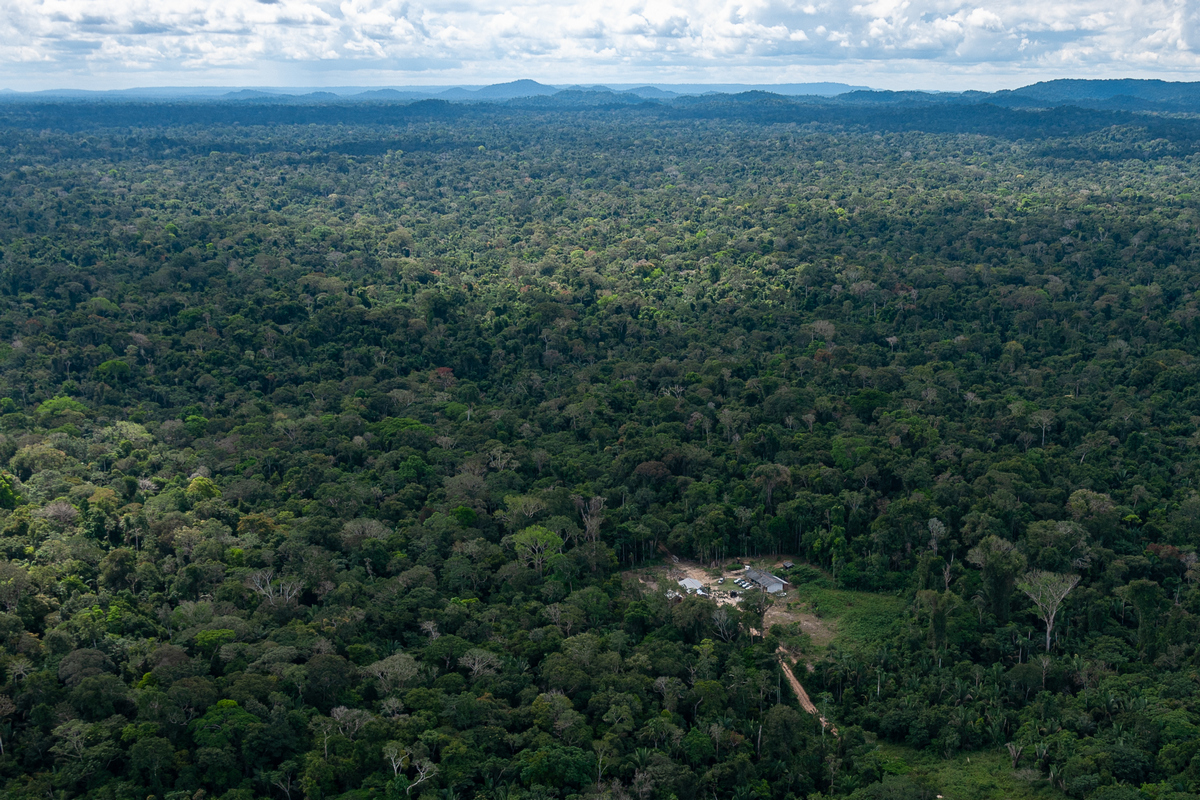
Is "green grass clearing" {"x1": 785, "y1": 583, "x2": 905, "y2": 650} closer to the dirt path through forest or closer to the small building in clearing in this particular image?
the small building in clearing

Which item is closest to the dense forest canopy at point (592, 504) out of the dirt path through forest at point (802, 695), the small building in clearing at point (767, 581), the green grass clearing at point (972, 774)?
the green grass clearing at point (972, 774)

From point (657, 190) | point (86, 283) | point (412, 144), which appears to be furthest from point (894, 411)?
point (412, 144)

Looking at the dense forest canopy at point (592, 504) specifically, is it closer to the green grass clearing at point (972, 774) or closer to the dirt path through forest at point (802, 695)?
the green grass clearing at point (972, 774)

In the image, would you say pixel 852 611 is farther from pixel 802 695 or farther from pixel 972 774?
pixel 972 774

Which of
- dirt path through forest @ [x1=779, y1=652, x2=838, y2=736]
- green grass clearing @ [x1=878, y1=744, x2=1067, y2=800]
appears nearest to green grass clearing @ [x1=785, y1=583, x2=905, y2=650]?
dirt path through forest @ [x1=779, y1=652, x2=838, y2=736]

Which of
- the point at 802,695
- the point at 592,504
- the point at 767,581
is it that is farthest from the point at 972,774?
the point at 592,504

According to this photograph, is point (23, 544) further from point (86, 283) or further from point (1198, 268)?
point (1198, 268)
